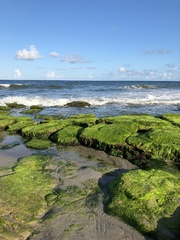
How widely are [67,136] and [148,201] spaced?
5.58m

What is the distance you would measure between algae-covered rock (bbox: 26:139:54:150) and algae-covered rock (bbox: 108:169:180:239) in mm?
4318

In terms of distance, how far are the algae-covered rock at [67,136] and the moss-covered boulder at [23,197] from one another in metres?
2.53

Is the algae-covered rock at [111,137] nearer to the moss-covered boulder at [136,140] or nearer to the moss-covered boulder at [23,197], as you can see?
the moss-covered boulder at [136,140]

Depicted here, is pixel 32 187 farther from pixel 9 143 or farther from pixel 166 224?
pixel 9 143

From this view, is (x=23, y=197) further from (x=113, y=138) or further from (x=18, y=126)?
(x=18, y=126)

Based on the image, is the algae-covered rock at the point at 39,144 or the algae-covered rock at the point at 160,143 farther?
the algae-covered rock at the point at 39,144

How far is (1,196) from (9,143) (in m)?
5.03

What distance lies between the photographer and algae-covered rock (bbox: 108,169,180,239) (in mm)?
4664

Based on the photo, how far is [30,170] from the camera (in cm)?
704

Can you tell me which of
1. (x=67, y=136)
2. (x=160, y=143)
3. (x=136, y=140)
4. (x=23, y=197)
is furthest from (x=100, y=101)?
(x=23, y=197)

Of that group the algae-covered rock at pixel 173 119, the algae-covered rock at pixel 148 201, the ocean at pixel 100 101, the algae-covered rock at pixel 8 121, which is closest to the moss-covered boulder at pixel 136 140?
the algae-covered rock at pixel 173 119

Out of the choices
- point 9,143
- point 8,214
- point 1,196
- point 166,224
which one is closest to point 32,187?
point 1,196

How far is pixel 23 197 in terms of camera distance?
5555 millimetres

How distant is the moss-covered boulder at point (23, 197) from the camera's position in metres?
4.61
